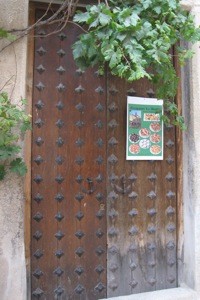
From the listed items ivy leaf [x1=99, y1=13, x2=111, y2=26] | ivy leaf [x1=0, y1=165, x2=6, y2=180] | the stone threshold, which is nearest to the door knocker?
ivy leaf [x1=0, y1=165, x2=6, y2=180]

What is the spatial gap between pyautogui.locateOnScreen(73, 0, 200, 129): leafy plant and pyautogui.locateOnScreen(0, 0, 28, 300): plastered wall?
566 millimetres

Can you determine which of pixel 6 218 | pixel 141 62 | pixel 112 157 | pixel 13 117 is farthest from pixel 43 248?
pixel 141 62

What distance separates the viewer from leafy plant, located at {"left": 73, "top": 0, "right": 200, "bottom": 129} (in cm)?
221

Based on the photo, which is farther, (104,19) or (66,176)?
(66,176)

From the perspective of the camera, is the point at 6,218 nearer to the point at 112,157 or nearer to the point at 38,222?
the point at 38,222

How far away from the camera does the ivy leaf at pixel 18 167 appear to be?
2533mm

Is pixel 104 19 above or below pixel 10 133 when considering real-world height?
above

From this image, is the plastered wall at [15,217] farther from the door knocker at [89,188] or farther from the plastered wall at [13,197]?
the door knocker at [89,188]

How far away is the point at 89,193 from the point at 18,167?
80 centimetres

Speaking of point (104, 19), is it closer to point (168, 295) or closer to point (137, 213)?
point (137, 213)

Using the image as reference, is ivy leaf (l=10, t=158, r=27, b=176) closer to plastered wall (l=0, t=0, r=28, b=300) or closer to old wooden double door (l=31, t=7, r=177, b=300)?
plastered wall (l=0, t=0, r=28, b=300)

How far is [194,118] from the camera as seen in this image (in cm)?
318

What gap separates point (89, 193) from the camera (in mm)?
3072

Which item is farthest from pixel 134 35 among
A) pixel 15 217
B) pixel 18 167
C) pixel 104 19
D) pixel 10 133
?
pixel 15 217
